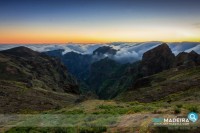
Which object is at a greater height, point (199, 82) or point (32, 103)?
point (199, 82)

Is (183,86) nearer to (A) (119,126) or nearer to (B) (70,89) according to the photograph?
(A) (119,126)

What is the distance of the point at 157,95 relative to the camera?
234ft

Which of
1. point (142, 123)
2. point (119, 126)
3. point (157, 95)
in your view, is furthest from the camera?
point (157, 95)

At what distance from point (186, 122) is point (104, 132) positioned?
5.47 m

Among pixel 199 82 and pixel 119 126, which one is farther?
pixel 199 82

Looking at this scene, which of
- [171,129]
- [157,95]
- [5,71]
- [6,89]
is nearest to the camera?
[171,129]

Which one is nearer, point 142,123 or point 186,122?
point 186,122

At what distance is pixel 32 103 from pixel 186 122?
71.7 meters

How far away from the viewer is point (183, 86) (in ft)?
258

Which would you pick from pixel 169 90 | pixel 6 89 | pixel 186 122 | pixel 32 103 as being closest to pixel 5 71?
pixel 6 89

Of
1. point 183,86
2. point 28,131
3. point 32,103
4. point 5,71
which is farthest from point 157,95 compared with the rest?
point 5,71

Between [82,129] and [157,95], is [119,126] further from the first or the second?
[157,95]

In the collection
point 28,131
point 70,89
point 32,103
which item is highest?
point 28,131

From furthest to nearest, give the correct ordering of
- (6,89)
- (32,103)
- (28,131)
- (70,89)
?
1. (70,89)
2. (6,89)
3. (32,103)
4. (28,131)
